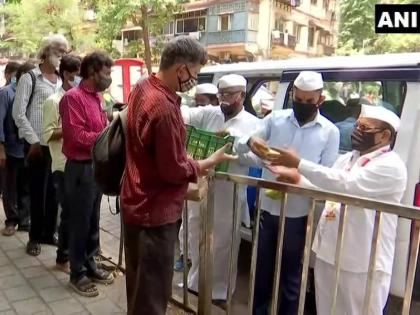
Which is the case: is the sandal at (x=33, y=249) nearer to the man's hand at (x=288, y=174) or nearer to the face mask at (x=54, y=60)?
the face mask at (x=54, y=60)

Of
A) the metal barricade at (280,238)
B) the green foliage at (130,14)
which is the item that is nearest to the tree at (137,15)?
the green foliage at (130,14)

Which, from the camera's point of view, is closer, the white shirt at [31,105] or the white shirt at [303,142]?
the white shirt at [303,142]

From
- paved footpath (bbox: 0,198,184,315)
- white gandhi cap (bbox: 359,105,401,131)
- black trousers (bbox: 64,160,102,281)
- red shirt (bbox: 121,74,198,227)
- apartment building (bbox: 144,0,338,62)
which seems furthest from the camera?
apartment building (bbox: 144,0,338,62)

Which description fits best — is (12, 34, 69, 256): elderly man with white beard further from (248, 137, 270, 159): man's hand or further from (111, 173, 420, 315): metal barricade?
(248, 137, 270, 159): man's hand

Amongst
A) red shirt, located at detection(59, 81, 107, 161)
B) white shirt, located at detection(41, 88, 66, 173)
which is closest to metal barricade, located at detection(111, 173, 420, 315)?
red shirt, located at detection(59, 81, 107, 161)

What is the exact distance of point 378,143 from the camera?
261 centimetres

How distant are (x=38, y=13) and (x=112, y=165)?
23.9 metres

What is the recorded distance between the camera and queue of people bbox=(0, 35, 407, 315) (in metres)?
2.13

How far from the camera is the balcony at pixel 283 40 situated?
28881 mm

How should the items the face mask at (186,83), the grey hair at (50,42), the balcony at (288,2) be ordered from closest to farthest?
the face mask at (186,83) → the grey hair at (50,42) → the balcony at (288,2)

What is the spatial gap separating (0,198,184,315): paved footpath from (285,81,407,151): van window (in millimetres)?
1860

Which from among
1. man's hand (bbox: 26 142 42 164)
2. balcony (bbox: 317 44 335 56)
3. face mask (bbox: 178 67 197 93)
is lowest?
man's hand (bbox: 26 142 42 164)

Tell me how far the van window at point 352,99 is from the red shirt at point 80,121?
1.55 m

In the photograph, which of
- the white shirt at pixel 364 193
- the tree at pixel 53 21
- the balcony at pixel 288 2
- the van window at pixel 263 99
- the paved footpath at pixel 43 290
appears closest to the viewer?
the white shirt at pixel 364 193
